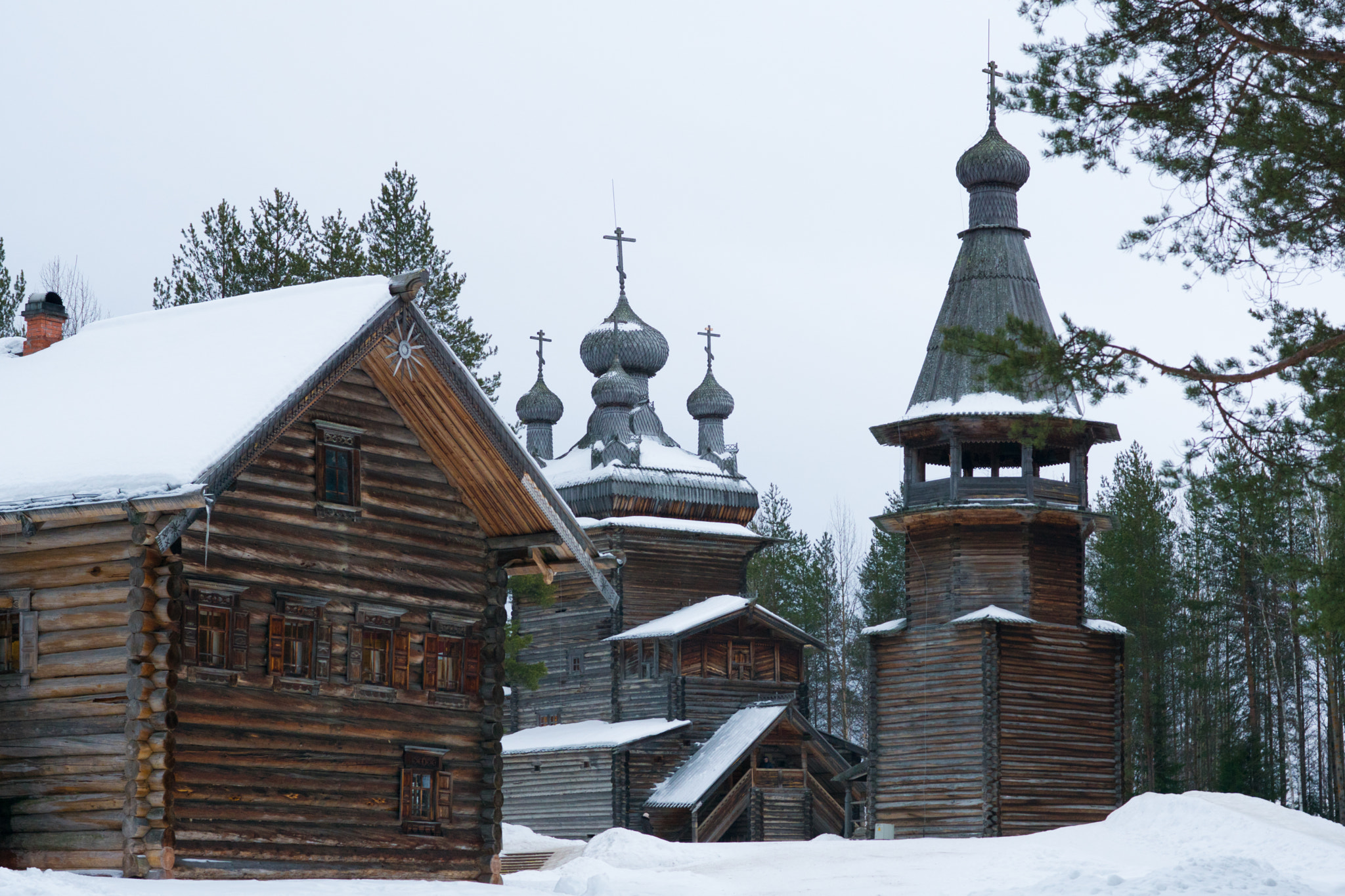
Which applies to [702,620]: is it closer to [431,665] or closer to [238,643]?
[431,665]

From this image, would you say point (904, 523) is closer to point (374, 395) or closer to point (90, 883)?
point (374, 395)

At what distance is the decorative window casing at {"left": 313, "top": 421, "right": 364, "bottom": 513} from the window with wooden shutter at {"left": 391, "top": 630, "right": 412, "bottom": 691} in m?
1.62

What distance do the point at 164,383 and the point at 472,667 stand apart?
16.9ft

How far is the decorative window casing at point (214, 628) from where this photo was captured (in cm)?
1728

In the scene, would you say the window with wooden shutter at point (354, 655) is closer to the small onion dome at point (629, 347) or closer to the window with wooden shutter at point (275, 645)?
the window with wooden shutter at point (275, 645)

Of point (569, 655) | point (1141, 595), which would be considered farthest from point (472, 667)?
point (1141, 595)

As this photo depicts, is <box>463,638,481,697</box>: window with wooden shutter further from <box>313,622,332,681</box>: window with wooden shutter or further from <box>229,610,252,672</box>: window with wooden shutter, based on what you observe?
<box>229,610,252,672</box>: window with wooden shutter

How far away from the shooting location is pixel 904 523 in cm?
3719

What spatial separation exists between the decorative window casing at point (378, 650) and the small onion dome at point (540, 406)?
33035mm

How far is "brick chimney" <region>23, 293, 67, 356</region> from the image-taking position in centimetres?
2136

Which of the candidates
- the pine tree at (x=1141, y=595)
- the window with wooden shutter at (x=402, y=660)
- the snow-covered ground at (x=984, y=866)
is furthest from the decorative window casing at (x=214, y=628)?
the pine tree at (x=1141, y=595)

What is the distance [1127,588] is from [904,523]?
16.3 metres

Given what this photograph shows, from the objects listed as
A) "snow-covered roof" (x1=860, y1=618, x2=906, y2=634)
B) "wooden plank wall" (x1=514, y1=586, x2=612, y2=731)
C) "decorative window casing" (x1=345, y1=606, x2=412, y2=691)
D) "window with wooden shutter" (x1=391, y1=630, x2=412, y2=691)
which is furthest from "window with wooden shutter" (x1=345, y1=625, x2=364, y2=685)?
"wooden plank wall" (x1=514, y1=586, x2=612, y2=731)

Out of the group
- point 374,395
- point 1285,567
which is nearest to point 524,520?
point 374,395
